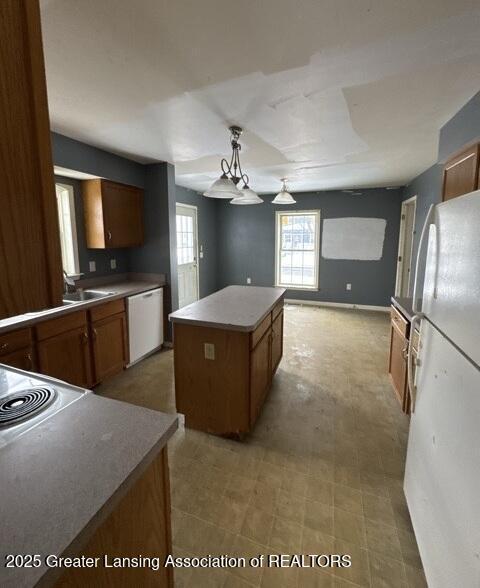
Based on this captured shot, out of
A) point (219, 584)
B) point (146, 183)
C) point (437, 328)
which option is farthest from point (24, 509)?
point (146, 183)

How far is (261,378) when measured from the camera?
2367 millimetres

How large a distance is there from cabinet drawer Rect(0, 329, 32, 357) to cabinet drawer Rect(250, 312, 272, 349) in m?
1.64

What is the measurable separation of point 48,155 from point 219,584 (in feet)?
5.71

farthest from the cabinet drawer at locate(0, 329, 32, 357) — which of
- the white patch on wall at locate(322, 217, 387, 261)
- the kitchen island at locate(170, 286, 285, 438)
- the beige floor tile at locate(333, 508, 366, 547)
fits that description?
the white patch on wall at locate(322, 217, 387, 261)

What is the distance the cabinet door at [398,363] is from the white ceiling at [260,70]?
70.2 inches

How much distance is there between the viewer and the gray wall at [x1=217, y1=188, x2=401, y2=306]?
542 centimetres

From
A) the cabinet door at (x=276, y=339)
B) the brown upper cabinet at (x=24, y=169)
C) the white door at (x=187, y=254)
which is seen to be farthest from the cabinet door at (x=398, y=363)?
the white door at (x=187, y=254)

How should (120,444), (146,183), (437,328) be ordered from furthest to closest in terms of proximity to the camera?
1. (146,183)
2. (437,328)
3. (120,444)

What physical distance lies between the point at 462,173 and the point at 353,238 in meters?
4.11

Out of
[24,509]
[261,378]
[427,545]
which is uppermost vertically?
[24,509]

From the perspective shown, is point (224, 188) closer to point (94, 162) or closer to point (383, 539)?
point (94, 162)

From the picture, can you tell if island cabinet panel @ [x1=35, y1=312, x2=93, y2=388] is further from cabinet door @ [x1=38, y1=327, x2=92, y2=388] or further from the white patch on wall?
the white patch on wall

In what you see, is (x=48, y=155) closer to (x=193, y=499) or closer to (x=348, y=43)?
(x=348, y=43)

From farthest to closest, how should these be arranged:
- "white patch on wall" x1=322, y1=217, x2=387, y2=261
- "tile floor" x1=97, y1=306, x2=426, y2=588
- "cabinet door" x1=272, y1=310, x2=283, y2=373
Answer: "white patch on wall" x1=322, y1=217, x2=387, y2=261
"cabinet door" x1=272, y1=310, x2=283, y2=373
"tile floor" x1=97, y1=306, x2=426, y2=588
